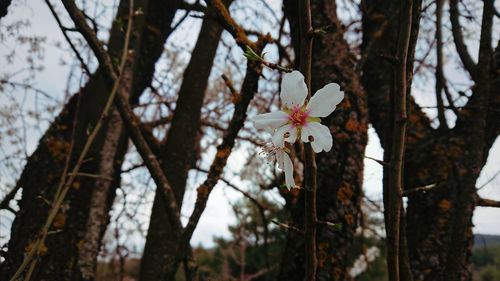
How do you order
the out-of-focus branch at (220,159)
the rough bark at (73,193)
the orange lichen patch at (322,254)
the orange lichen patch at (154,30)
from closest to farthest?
the out-of-focus branch at (220,159)
the orange lichen patch at (322,254)
the rough bark at (73,193)
the orange lichen patch at (154,30)

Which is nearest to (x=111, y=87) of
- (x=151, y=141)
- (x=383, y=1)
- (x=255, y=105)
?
(x=151, y=141)

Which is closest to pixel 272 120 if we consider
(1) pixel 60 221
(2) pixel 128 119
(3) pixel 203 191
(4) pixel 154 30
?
(3) pixel 203 191

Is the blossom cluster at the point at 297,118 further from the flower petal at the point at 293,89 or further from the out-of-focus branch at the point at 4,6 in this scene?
the out-of-focus branch at the point at 4,6

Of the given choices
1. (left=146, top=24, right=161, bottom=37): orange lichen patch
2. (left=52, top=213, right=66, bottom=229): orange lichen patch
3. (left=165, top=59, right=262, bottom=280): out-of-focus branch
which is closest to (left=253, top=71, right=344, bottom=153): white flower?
(left=165, top=59, right=262, bottom=280): out-of-focus branch

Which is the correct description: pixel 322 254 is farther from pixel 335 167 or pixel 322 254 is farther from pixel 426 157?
pixel 426 157

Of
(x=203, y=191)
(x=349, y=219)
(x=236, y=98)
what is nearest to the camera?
(x=203, y=191)

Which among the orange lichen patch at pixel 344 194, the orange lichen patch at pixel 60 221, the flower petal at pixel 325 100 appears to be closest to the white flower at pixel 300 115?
the flower petal at pixel 325 100
